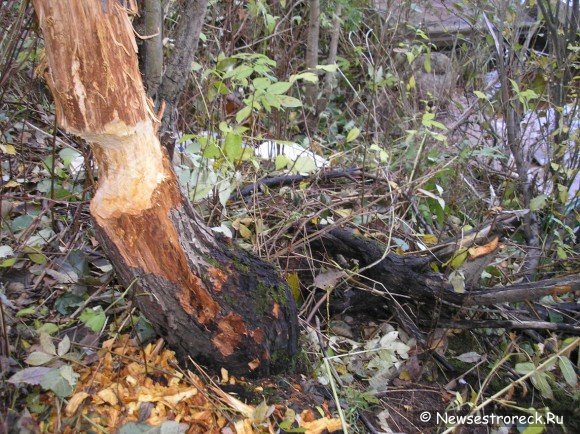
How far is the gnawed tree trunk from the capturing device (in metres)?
1.24

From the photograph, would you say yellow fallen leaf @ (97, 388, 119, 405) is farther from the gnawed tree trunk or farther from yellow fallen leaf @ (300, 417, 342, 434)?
yellow fallen leaf @ (300, 417, 342, 434)

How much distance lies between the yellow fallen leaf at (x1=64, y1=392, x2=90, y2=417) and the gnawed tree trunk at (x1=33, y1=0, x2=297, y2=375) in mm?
294

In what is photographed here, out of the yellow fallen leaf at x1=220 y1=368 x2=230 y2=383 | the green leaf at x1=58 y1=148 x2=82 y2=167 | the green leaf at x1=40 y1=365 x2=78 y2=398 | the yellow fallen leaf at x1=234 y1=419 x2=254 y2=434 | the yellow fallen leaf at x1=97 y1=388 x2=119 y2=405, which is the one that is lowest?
the yellow fallen leaf at x1=234 y1=419 x2=254 y2=434

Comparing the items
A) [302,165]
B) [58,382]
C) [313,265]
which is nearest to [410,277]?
[313,265]

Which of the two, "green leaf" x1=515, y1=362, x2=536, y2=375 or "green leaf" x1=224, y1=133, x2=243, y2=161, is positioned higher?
"green leaf" x1=224, y1=133, x2=243, y2=161

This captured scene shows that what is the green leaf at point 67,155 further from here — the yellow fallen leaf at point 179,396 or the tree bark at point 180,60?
the yellow fallen leaf at point 179,396

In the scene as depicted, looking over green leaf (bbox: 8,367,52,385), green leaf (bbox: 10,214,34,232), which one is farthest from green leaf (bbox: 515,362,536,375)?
green leaf (bbox: 10,214,34,232)

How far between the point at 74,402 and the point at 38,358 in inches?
6.6

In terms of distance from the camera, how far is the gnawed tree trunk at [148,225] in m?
1.24

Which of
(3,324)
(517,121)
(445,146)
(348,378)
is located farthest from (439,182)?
(3,324)

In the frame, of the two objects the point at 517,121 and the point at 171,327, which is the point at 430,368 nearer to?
the point at 171,327

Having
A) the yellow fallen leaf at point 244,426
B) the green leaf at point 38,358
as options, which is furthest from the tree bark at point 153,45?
the yellow fallen leaf at point 244,426

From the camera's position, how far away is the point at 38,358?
1.43 meters

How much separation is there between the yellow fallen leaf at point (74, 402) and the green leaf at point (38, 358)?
14 cm
